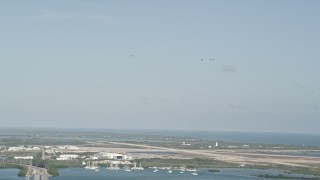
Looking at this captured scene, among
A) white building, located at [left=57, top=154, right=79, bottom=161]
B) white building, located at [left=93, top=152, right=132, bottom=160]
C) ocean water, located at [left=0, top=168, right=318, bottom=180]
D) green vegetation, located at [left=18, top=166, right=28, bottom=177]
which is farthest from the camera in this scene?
white building, located at [left=93, top=152, right=132, bottom=160]

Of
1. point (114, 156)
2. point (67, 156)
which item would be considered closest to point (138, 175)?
point (114, 156)

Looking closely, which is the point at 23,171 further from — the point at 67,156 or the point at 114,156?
the point at 114,156

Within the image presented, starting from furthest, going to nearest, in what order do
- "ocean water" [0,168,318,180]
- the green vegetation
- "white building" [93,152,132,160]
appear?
→ "white building" [93,152,132,160]
the green vegetation
"ocean water" [0,168,318,180]

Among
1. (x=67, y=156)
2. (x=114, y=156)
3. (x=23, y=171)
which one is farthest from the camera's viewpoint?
(x=114, y=156)

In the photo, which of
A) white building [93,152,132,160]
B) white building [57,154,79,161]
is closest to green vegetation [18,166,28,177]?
white building [57,154,79,161]

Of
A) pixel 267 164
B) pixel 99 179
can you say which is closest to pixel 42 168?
pixel 99 179

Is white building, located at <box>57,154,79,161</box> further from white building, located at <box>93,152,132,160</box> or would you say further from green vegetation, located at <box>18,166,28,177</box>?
green vegetation, located at <box>18,166,28,177</box>

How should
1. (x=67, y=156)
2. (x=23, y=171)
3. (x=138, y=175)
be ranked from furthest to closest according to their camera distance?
1. (x=67, y=156)
2. (x=138, y=175)
3. (x=23, y=171)

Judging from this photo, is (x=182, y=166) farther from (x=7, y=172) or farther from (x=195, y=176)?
(x=7, y=172)

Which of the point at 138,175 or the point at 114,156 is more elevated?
the point at 114,156
